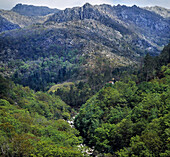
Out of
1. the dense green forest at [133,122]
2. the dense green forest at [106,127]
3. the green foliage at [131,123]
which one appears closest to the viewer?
the dense green forest at [106,127]

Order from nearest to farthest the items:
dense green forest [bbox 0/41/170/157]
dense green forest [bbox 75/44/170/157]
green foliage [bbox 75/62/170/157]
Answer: dense green forest [bbox 0/41/170/157], green foliage [bbox 75/62/170/157], dense green forest [bbox 75/44/170/157]

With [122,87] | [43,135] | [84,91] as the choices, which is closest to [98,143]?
[43,135]

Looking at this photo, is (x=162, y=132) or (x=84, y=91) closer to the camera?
(x=162, y=132)

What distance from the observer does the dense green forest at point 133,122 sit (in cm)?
5294

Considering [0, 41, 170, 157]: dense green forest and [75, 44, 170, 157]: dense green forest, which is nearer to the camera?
[0, 41, 170, 157]: dense green forest

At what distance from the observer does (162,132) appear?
56969 millimetres

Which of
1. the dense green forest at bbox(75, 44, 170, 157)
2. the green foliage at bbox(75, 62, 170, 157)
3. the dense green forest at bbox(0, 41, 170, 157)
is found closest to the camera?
the dense green forest at bbox(0, 41, 170, 157)

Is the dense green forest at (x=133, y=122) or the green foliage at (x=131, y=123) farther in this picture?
the dense green forest at (x=133, y=122)

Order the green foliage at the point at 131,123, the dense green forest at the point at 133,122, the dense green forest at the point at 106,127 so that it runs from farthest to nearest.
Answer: the dense green forest at the point at 133,122 → the green foliage at the point at 131,123 → the dense green forest at the point at 106,127

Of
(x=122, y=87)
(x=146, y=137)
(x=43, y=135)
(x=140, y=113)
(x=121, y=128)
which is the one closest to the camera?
(x=146, y=137)

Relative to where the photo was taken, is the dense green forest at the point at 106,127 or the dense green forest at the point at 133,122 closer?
the dense green forest at the point at 106,127

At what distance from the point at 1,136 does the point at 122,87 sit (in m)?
91.1

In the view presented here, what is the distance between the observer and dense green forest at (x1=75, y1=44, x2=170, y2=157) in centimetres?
5294

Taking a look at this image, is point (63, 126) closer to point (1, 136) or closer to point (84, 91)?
point (1, 136)
